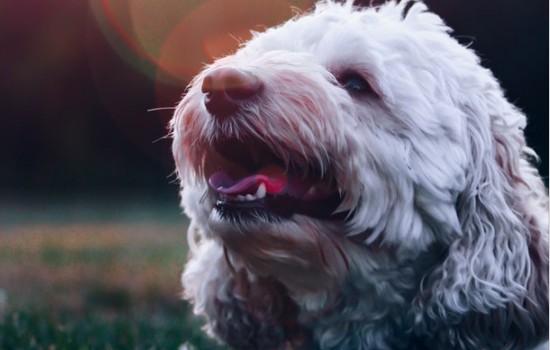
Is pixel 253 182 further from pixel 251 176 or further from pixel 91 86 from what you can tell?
pixel 91 86

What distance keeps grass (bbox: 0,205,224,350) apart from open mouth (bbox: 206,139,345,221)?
1.01m

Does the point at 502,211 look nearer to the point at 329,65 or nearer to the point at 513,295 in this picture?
the point at 513,295

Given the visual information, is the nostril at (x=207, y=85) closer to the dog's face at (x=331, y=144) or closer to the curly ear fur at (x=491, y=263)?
the dog's face at (x=331, y=144)

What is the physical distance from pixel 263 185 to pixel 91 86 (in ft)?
6.47

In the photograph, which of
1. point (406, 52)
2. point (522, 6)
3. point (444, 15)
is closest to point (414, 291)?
point (406, 52)

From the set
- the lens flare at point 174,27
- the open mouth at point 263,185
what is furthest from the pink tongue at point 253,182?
the lens flare at point 174,27

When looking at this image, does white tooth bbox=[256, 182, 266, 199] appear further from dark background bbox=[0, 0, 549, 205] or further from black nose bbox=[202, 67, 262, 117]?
dark background bbox=[0, 0, 549, 205]

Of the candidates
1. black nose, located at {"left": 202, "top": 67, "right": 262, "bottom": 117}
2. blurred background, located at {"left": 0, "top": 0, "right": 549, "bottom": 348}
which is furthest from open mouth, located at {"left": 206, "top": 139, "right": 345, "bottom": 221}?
blurred background, located at {"left": 0, "top": 0, "right": 549, "bottom": 348}

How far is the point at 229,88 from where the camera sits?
2.77m

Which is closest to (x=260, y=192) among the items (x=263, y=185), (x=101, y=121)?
(x=263, y=185)

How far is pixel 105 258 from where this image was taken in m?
4.95

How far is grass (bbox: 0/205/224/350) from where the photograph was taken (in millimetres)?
3834

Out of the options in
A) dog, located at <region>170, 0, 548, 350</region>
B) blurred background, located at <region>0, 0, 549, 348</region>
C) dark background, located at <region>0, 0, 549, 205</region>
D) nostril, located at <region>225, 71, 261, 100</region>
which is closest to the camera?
nostril, located at <region>225, 71, 261, 100</region>

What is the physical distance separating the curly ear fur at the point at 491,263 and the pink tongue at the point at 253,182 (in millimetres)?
579
